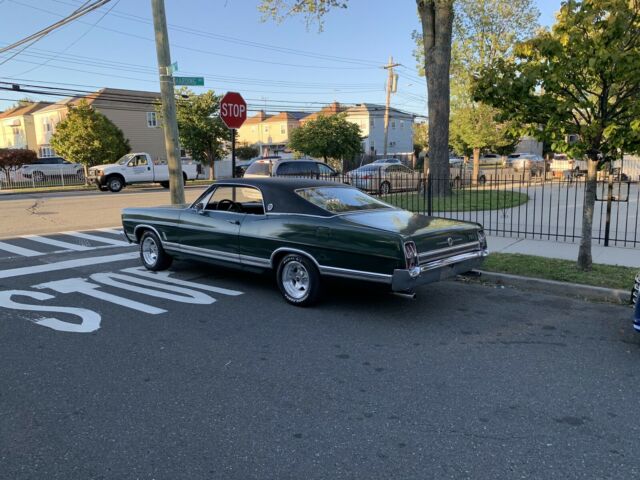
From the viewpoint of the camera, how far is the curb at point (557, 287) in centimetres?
624

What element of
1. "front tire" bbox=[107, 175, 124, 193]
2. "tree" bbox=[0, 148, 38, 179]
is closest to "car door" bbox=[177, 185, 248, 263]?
"front tire" bbox=[107, 175, 124, 193]

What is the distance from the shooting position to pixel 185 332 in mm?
5227

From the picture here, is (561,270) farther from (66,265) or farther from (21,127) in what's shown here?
(21,127)

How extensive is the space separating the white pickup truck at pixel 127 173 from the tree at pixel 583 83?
22528 mm

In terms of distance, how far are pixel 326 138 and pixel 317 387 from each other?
96.5 feet

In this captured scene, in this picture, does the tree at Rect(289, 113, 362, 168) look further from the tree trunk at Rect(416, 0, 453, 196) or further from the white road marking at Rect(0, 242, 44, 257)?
the white road marking at Rect(0, 242, 44, 257)

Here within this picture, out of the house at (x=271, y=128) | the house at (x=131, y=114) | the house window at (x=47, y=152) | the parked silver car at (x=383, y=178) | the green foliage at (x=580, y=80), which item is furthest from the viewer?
the house at (x=271, y=128)

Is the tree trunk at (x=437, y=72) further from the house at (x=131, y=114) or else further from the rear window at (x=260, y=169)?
the house at (x=131, y=114)

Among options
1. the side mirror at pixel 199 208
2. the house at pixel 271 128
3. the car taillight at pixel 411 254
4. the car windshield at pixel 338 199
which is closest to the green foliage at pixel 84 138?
the side mirror at pixel 199 208

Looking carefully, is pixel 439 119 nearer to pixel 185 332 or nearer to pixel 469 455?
pixel 185 332

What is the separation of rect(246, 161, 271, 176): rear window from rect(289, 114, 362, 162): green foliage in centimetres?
1448

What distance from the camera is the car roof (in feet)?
20.0

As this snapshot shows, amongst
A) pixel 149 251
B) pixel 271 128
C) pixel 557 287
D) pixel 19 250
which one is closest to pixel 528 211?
pixel 557 287

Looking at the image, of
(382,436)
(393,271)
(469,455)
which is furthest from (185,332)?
(469,455)
